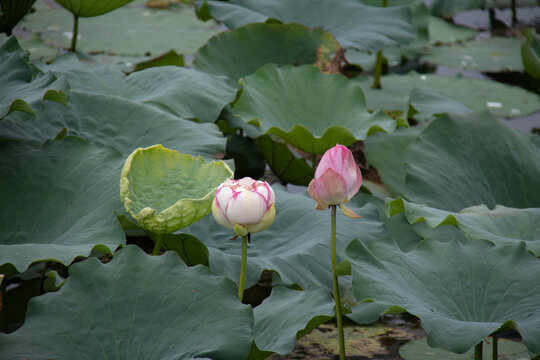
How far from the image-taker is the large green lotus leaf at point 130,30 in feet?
Answer: 10.5

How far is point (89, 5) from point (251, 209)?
146cm

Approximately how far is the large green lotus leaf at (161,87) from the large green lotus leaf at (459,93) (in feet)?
3.30

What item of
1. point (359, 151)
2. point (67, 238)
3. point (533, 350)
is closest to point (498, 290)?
point (533, 350)

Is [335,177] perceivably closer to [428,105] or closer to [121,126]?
[121,126]

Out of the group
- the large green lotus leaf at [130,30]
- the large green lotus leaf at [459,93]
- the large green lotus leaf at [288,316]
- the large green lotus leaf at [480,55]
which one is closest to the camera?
the large green lotus leaf at [288,316]

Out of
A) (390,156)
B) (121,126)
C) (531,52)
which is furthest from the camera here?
(531,52)

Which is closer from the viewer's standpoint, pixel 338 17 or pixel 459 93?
pixel 338 17

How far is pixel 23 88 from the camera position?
1.38 metres

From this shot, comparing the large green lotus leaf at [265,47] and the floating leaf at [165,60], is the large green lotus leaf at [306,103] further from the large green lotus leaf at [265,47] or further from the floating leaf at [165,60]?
the floating leaf at [165,60]

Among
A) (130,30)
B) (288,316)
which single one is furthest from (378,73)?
(288,316)

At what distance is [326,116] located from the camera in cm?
201

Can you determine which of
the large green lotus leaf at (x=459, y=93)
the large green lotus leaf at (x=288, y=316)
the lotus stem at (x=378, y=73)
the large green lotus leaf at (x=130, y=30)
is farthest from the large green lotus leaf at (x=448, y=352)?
the large green lotus leaf at (x=130, y=30)

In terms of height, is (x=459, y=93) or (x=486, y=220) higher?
(x=486, y=220)

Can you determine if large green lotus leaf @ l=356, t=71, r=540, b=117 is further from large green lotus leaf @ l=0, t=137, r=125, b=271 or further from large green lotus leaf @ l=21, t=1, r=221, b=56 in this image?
large green lotus leaf @ l=0, t=137, r=125, b=271
